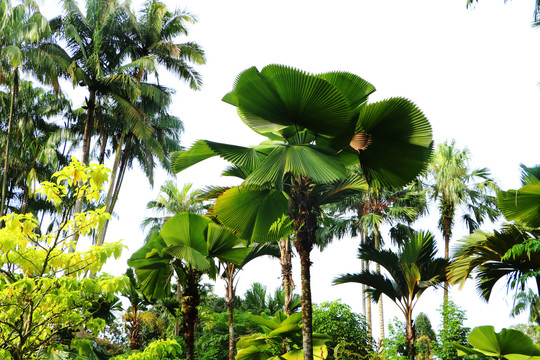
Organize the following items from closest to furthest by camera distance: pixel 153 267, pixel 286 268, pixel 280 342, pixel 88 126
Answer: pixel 280 342, pixel 153 267, pixel 286 268, pixel 88 126

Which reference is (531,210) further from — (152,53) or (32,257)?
(152,53)

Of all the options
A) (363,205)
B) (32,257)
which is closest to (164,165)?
(363,205)

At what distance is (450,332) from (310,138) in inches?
300

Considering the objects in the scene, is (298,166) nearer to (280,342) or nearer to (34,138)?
(280,342)

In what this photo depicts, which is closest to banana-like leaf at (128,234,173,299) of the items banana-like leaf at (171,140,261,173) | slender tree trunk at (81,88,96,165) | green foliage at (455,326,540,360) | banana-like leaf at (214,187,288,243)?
banana-like leaf at (214,187,288,243)

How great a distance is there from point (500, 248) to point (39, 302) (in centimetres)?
750

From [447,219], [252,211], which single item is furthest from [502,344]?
[447,219]

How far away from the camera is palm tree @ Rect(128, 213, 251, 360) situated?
10.2 m

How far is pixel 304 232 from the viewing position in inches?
303

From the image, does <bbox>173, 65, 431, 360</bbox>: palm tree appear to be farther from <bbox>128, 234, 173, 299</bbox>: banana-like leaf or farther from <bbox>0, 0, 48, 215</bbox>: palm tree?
<bbox>0, 0, 48, 215</bbox>: palm tree

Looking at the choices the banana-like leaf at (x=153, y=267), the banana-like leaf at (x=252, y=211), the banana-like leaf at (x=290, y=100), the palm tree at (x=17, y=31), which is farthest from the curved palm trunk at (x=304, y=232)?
the palm tree at (x=17, y=31)

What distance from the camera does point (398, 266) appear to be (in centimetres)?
1021

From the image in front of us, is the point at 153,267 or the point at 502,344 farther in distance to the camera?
the point at 153,267

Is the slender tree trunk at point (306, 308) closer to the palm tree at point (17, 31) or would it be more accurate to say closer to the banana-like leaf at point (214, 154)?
the banana-like leaf at point (214, 154)
